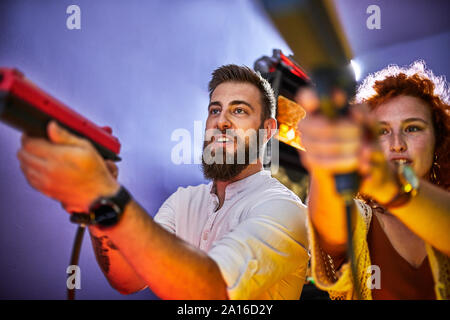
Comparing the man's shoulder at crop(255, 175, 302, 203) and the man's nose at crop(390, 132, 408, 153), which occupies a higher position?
the man's nose at crop(390, 132, 408, 153)

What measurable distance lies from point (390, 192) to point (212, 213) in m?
0.93

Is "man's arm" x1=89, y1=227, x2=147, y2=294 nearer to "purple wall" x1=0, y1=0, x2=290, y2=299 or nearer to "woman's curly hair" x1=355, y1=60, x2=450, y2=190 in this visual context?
"purple wall" x1=0, y1=0, x2=290, y2=299

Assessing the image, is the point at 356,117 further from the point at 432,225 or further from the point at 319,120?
the point at 432,225

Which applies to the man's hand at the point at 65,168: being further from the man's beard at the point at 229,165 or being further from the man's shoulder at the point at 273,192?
the man's beard at the point at 229,165

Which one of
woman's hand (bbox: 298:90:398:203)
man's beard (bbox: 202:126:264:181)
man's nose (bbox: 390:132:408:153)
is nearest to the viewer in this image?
woman's hand (bbox: 298:90:398:203)

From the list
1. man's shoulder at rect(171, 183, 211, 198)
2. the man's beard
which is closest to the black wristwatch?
the man's beard

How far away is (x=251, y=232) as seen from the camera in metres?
0.96

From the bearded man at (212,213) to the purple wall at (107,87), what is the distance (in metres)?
0.46

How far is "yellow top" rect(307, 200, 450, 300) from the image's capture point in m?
0.84

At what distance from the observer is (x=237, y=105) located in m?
1.60

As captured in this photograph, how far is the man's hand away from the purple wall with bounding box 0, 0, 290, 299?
1184 mm

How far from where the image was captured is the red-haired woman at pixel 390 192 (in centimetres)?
51

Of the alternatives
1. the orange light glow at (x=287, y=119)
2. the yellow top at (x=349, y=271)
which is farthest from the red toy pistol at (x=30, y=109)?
the orange light glow at (x=287, y=119)
